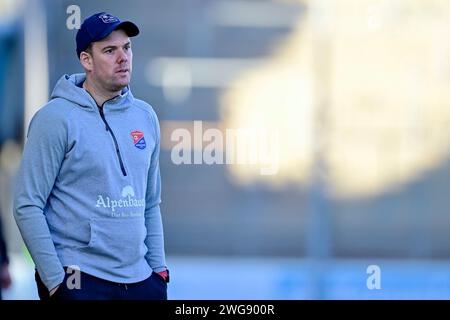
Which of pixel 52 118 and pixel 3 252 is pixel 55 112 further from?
pixel 3 252

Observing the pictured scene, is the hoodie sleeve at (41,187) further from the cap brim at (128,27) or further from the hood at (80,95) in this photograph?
the cap brim at (128,27)

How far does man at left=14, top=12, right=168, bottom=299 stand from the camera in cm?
303

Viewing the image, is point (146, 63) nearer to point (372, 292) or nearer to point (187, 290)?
point (187, 290)

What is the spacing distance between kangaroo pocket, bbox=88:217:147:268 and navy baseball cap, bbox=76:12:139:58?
0.55 meters

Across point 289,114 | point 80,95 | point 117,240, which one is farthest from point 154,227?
point 289,114

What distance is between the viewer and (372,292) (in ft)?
27.1

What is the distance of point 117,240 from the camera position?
123 inches

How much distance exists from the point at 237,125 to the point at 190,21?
1.08 m

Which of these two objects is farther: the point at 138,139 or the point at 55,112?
the point at 138,139

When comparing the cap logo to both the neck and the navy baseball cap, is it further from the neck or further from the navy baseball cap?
the neck

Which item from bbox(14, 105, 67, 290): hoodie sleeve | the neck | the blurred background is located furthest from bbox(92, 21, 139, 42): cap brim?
the blurred background

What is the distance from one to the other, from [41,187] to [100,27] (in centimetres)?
52

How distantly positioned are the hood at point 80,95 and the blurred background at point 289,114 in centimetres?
588

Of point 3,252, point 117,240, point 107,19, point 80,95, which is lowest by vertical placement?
point 3,252
